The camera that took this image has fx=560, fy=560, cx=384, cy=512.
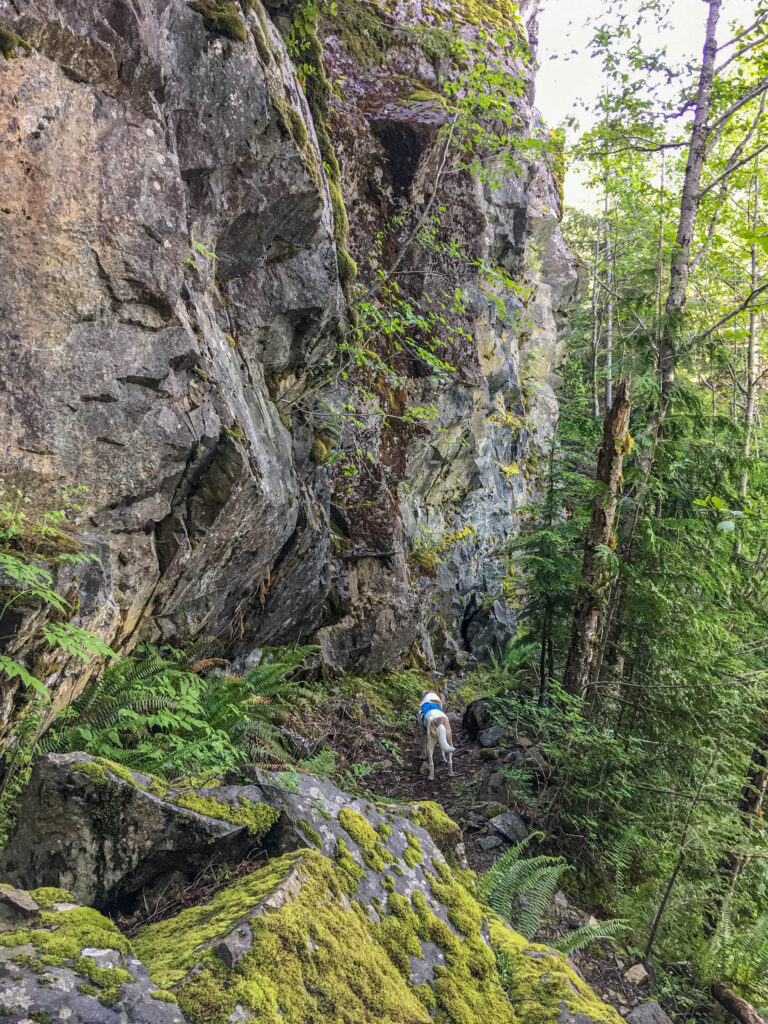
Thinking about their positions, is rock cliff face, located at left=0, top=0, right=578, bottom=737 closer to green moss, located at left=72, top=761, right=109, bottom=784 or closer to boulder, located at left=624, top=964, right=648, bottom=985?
green moss, located at left=72, top=761, right=109, bottom=784

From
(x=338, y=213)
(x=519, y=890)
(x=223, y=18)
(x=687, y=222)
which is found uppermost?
(x=223, y=18)

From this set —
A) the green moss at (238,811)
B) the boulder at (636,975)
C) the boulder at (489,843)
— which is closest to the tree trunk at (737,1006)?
the boulder at (636,975)

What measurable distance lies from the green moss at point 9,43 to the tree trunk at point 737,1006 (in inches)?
381

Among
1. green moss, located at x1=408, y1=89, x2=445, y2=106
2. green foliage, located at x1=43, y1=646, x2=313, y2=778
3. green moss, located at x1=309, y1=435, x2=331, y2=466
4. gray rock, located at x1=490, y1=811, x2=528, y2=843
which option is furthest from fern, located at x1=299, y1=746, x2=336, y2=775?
green moss, located at x1=408, y1=89, x2=445, y2=106

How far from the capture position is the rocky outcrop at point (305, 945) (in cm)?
188

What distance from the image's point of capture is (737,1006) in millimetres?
5051

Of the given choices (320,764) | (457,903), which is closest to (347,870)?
(457,903)

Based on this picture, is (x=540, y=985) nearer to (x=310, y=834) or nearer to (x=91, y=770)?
(x=310, y=834)

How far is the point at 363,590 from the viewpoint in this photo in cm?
1152

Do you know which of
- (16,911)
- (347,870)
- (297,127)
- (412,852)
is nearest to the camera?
(16,911)

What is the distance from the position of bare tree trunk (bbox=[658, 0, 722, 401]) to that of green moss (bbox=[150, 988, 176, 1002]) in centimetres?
689

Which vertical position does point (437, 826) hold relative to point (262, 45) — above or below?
below

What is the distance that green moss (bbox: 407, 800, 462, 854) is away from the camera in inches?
171

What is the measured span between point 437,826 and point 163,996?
2947mm
